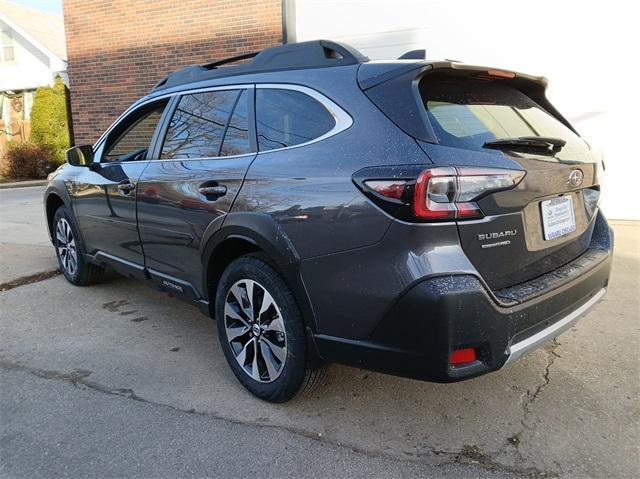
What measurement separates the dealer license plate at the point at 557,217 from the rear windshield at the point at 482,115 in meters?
0.26

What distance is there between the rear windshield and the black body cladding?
0.03ft

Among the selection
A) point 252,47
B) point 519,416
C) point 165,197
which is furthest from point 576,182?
point 252,47

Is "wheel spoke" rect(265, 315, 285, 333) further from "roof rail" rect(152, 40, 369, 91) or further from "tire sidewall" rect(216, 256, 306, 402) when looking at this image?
"roof rail" rect(152, 40, 369, 91)

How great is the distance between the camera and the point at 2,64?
72.7ft

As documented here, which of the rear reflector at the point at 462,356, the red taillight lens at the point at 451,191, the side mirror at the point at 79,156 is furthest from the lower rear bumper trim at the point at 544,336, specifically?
the side mirror at the point at 79,156

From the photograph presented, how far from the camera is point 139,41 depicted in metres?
10.3

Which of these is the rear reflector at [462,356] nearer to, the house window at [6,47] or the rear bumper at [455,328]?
the rear bumper at [455,328]

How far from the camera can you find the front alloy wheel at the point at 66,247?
4.89 metres

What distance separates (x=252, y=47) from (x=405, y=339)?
8130 mm

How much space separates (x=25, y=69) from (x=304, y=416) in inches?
937

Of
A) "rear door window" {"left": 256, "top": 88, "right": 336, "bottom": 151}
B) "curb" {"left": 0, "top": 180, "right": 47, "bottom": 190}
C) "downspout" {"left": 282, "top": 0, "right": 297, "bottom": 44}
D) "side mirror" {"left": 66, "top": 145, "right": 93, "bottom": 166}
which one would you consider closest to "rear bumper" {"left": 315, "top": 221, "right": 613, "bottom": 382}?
"rear door window" {"left": 256, "top": 88, "right": 336, "bottom": 151}

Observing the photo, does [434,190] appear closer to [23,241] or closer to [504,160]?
[504,160]

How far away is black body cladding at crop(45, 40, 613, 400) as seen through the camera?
6.85 feet

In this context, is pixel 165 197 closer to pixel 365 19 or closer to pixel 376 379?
pixel 376 379
